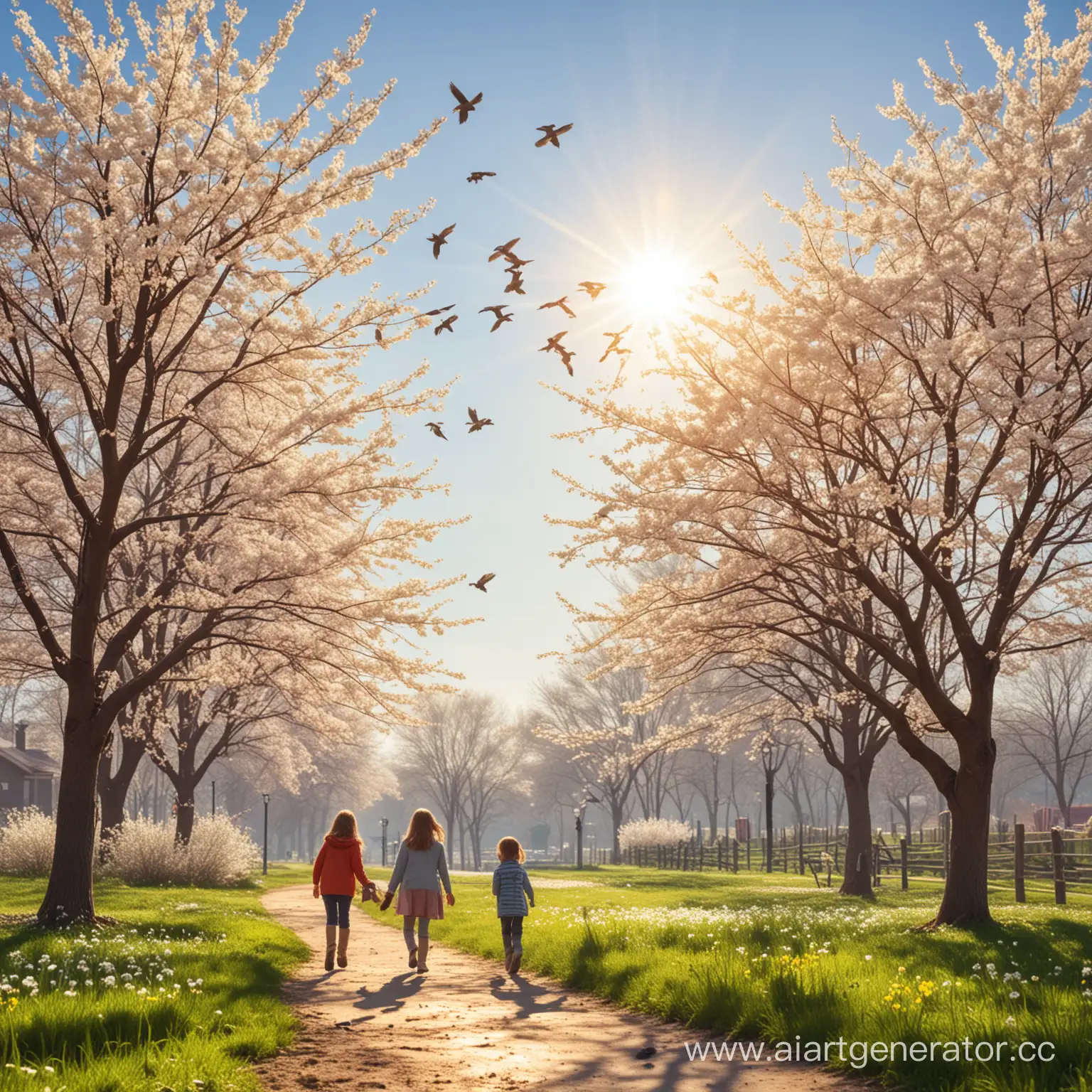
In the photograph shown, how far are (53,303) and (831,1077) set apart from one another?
1202 cm

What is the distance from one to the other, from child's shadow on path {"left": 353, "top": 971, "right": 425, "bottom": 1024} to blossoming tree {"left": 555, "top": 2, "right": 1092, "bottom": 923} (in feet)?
20.2

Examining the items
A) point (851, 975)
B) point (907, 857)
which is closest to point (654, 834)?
point (907, 857)

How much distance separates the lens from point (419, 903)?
36.8 ft

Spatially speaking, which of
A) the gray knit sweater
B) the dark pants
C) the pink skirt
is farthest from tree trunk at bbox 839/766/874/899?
the pink skirt

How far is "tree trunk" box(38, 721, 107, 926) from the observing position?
40.0 feet

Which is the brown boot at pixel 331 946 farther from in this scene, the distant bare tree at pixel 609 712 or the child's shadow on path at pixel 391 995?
the distant bare tree at pixel 609 712

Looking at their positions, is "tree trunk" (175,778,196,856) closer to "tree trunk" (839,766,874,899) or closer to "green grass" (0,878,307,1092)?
"green grass" (0,878,307,1092)

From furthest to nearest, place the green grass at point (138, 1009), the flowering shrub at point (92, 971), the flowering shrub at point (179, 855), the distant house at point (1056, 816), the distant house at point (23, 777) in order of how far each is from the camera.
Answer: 1. the distant house at point (23, 777)
2. the distant house at point (1056, 816)
3. the flowering shrub at point (179, 855)
4. the flowering shrub at point (92, 971)
5. the green grass at point (138, 1009)

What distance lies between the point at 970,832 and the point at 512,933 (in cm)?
635

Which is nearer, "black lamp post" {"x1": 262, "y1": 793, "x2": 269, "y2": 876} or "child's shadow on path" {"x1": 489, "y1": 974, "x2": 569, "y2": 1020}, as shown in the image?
"child's shadow on path" {"x1": 489, "y1": 974, "x2": 569, "y2": 1020}

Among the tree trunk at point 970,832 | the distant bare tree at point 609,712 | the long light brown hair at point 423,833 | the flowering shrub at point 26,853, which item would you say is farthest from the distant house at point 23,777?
the tree trunk at point 970,832

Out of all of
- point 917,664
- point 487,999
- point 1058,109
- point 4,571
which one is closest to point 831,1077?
point 487,999

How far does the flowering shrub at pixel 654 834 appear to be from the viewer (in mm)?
49684

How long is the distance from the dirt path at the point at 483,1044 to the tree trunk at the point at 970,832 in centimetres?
594
